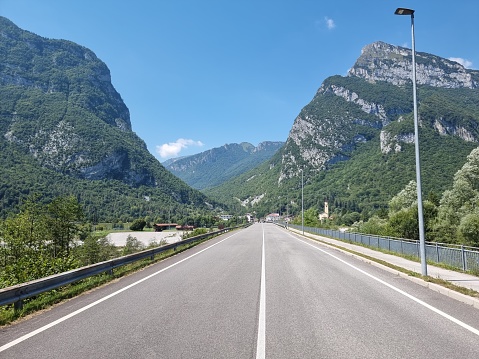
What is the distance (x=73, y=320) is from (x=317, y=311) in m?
4.84

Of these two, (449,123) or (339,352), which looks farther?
(449,123)

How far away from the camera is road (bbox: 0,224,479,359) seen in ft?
15.6

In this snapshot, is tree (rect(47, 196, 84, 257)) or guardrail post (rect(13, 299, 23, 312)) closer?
guardrail post (rect(13, 299, 23, 312))

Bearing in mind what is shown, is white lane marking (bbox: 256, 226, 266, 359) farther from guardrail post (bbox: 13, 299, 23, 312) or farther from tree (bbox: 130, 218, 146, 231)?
tree (bbox: 130, 218, 146, 231)

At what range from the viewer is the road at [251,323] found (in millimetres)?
4766

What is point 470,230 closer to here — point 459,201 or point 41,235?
point 459,201

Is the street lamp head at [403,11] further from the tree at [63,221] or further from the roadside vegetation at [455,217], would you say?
the roadside vegetation at [455,217]

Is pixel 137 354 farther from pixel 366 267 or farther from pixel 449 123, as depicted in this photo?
pixel 449 123

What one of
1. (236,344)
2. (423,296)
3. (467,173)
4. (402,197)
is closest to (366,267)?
(423,296)

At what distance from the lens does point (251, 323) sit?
239 inches

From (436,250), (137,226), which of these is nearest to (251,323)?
(436,250)

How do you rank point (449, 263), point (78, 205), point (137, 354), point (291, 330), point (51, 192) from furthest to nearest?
point (51, 192), point (78, 205), point (449, 263), point (291, 330), point (137, 354)

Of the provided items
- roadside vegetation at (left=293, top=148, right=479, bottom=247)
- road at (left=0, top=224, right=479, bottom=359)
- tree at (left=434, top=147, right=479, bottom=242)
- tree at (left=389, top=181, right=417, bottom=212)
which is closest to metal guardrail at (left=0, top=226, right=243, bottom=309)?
road at (left=0, top=224, right=479, bottom=359)

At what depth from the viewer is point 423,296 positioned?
8562 mm
